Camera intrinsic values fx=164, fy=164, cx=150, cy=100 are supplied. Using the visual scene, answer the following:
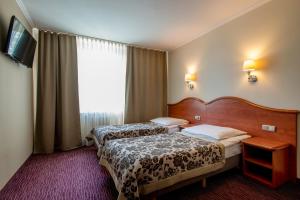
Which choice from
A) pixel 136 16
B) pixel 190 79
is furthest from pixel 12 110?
pixel 190 79

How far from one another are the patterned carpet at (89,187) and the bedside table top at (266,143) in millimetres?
534

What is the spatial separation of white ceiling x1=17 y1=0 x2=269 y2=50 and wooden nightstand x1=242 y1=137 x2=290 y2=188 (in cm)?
208

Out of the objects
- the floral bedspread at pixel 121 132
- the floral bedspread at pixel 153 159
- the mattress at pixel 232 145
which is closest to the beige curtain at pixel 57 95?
the floral bedspread at pixel 121 132

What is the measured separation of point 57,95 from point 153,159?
2.85 m

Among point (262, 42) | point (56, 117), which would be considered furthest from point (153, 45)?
point (56, 117)

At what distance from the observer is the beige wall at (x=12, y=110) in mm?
2027

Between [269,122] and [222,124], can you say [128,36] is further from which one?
[269,122]

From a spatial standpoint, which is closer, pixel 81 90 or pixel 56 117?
pixel 56 117

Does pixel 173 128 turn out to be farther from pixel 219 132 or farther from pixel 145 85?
pixel 145 85

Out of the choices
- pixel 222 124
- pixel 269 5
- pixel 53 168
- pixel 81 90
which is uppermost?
pixel 269 5

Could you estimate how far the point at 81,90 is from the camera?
12.7 feet

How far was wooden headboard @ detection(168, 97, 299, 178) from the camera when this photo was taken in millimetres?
2176

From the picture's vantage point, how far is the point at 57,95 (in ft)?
11.7

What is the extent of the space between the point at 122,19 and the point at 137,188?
273cm
